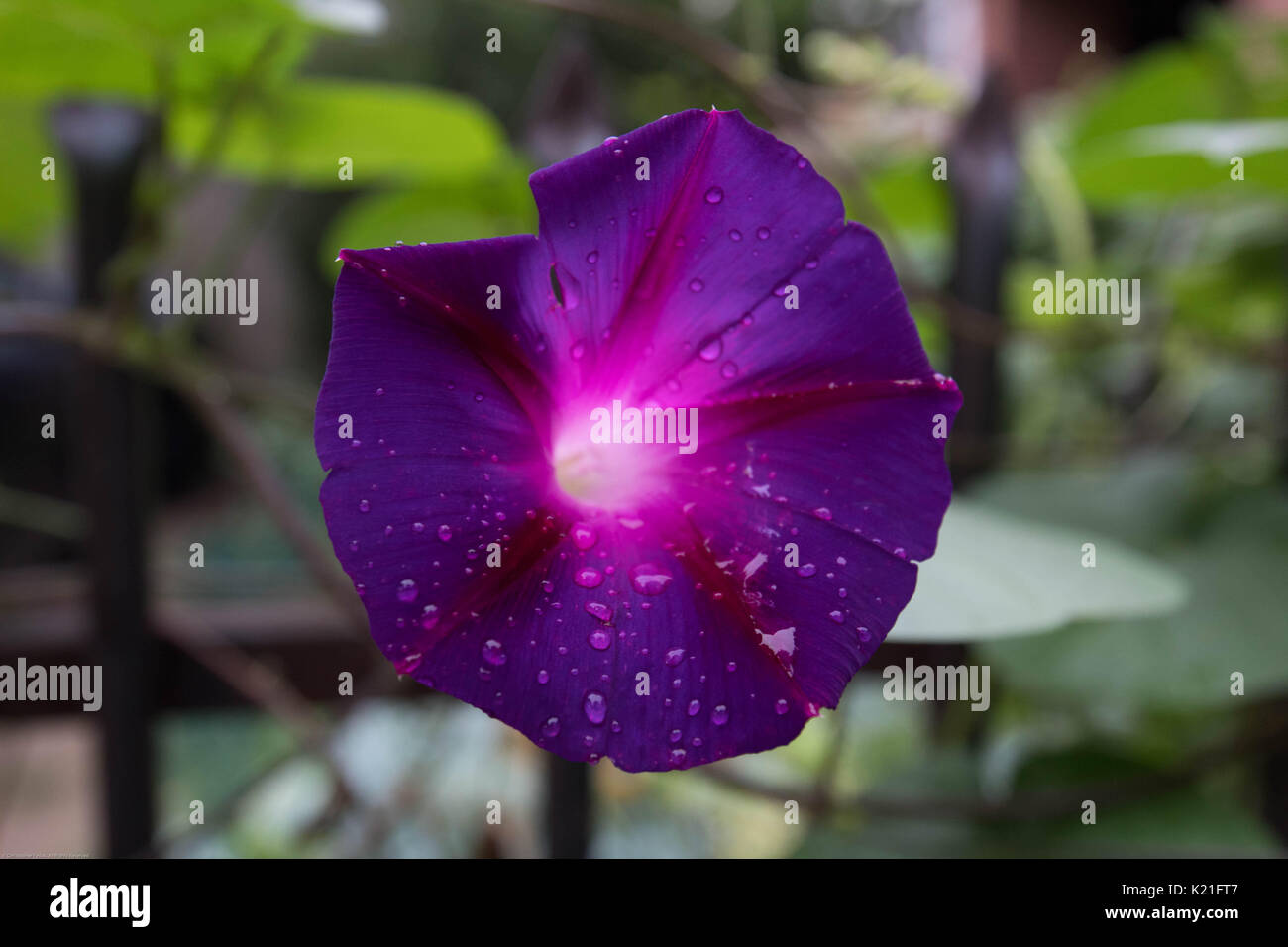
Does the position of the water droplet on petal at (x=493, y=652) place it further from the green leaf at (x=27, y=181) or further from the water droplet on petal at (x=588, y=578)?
the green leaf at (x=27, y=181)

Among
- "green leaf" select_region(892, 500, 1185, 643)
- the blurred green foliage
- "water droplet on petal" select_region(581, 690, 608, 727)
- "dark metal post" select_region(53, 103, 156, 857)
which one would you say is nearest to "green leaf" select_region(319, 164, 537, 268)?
the blurred green foliage

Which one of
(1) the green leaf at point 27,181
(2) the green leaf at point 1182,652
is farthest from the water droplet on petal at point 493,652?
(1) the green leaf at point 27,181

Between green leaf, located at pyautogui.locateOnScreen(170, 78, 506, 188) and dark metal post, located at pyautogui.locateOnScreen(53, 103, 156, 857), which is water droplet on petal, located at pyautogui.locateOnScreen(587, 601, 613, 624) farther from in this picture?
dark metal post, located at pyautogui.locateOnScreen(53, 103, 156, 857)

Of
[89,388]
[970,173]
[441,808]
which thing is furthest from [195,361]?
[441,808]

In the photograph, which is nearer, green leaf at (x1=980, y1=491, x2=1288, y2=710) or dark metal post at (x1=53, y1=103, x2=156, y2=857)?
green leaf at (x1=980, y1=491, x2=1288, y2=710)

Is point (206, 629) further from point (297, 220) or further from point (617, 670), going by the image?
point (297, 220)

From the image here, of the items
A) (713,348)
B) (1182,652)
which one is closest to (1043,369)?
(1182,652)

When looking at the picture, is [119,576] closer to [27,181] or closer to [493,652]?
[27,181]
